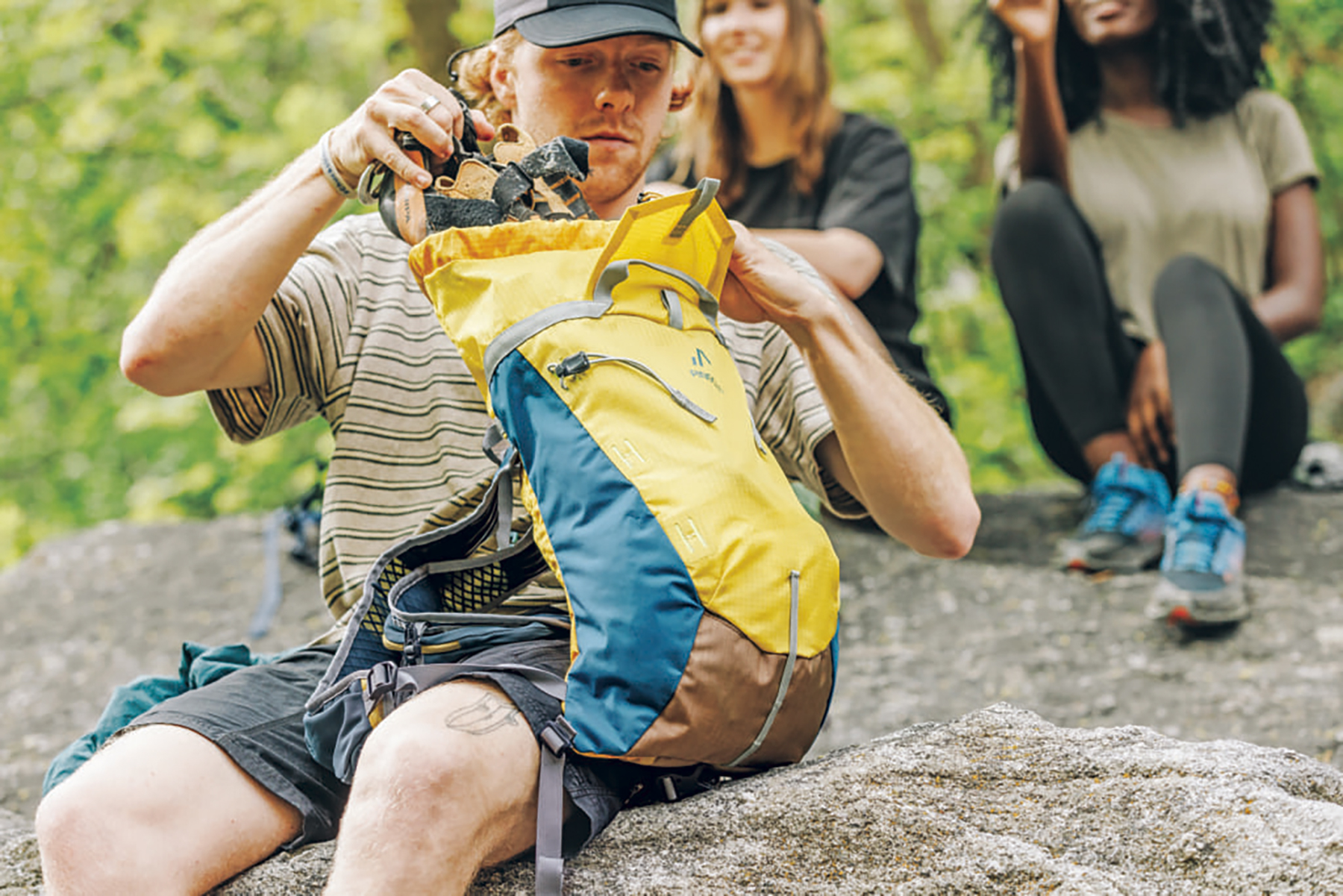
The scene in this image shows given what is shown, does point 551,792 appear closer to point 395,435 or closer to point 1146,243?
point 395,435

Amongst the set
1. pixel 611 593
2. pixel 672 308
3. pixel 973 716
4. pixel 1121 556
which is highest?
pixel 672 308

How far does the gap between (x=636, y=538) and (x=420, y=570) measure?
16.9 inches

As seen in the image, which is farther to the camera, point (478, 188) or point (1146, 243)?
point (1146, 243)

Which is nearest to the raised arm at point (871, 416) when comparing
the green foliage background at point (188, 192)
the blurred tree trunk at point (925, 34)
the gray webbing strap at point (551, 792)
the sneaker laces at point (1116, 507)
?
the gray webbing strap at point (551, 792)

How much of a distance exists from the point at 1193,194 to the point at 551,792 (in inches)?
122

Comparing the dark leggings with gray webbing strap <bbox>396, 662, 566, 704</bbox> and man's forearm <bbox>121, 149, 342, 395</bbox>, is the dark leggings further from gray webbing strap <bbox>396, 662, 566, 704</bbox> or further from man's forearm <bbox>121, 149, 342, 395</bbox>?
man's forearm <bbox>121, 149, 342, 395</bbox>

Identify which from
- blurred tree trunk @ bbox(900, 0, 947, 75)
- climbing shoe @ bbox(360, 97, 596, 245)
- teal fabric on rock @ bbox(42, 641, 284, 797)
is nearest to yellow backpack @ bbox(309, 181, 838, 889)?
climbing shoe @ bbox(360, 97, 596, 245)

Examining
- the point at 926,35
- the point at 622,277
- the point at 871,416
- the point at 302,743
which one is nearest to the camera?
the point at 622,277

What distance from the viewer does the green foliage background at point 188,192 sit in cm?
618

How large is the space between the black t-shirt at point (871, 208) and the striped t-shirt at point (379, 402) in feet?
4.49

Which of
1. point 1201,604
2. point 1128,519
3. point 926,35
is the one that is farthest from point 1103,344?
point 926,35

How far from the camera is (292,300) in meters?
1.76

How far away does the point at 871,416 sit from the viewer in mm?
1675

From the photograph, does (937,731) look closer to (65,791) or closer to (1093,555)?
(65,791)
